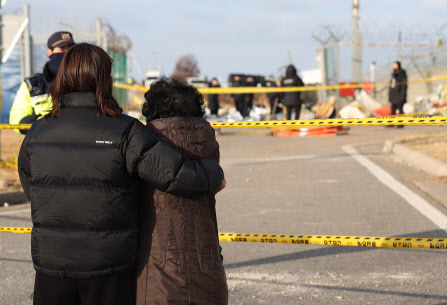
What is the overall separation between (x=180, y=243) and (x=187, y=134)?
0.45 m

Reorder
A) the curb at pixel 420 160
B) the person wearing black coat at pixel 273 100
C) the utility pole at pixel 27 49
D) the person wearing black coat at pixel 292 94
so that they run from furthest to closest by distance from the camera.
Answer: the person wearing black coat at pixel 273 100, the person wearing black coat at pixel 292 94, the utility pole at pixel 27 49, the curb at pixel 420 160

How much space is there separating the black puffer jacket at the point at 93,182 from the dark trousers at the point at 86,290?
34 mm

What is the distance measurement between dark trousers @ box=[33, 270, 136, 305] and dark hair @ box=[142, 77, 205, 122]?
0.67 metres

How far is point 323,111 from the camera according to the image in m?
24.6

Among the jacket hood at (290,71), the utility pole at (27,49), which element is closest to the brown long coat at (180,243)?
the utility pole at (27,49)

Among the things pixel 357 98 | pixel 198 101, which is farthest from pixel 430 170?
pixel 357 98

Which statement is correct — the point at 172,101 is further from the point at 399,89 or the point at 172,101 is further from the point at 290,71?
the point at 399,89

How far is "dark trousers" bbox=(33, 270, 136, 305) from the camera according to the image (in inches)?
120

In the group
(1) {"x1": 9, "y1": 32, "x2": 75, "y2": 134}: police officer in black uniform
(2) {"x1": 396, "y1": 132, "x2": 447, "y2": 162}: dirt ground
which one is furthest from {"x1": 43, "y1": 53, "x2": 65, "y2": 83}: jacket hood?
(2) {"x1": 396, "y1": 132, "x2": 447, "y2": 162}: dirt ground

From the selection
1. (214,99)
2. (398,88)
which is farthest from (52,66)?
(214,99)

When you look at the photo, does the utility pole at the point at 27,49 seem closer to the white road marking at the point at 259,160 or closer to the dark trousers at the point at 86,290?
the white road marking at the point at 259,160

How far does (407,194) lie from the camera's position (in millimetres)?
9625

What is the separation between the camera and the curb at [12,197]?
31.2 feet

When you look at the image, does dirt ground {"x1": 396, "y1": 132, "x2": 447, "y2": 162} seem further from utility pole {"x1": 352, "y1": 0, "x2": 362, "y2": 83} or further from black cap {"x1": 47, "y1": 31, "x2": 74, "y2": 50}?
utility pole {"x1": 352, "y1": 0, "x2": 362, "y2": 83}
